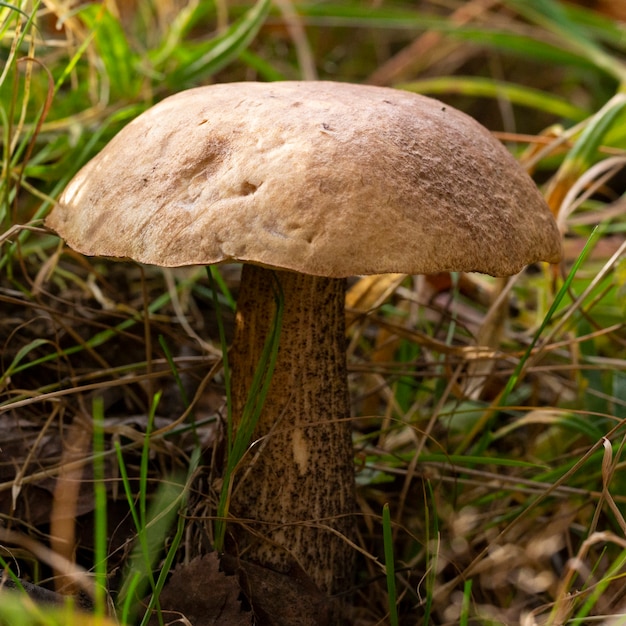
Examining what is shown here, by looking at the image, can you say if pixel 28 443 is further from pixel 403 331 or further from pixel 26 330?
pixel 403 331

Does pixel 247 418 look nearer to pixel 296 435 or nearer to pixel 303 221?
pixel 296 435

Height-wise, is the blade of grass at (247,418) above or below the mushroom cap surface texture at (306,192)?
below

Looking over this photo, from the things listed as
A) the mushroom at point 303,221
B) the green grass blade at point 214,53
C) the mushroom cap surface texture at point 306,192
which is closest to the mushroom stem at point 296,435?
the mushroom at point 303,221

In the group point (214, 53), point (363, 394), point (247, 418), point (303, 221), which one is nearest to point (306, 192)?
point (303, 221)

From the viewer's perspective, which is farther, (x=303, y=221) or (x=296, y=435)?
(x=296, y=435)

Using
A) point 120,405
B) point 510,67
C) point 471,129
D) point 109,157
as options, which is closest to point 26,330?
point 120,405

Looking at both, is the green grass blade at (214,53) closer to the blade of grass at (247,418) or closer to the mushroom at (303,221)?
the mushroom at (303,221)

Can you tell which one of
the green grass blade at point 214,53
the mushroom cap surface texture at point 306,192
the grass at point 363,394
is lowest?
the grass at point 363,394
